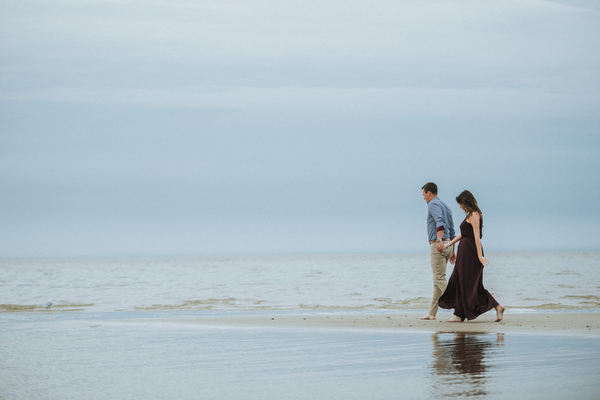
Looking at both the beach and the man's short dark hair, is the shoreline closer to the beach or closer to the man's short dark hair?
the beach

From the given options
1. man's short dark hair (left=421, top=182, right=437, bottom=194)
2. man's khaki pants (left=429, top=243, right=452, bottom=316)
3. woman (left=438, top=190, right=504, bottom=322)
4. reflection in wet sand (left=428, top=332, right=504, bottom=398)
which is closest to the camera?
reflection in wet sand (left=428, top=332, right=504, bottom=398)

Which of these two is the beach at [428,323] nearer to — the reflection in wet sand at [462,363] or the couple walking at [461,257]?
the couple walking at [461,257]

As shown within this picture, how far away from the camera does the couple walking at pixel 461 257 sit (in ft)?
31.9

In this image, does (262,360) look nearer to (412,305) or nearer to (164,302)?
(412,305)

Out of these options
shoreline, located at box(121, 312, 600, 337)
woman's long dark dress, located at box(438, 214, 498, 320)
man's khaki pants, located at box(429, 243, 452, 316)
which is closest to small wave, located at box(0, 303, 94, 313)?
shoreline, located at box(121, 312, 600, 337)

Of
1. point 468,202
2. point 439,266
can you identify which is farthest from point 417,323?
point 468,202

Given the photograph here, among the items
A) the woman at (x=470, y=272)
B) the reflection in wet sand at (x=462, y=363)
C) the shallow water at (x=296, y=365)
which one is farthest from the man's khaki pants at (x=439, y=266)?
the reflection in wet sand at (x=462, y=363)

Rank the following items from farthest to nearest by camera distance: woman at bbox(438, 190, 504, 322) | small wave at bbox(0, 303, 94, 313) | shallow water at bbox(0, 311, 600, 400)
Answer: small wave at bbox(0, 303, 94, 313)
woman at bbox(438, 190, 504, 322)
shallow water at bbox(0, 311, 600, 400)

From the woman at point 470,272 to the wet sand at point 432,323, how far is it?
0.75ft

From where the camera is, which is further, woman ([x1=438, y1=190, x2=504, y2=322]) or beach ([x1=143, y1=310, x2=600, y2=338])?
woman ([x1=438, y1=190, x2=504, y2=322])

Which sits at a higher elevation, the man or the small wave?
the man

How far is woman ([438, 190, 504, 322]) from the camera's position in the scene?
9.70 meters

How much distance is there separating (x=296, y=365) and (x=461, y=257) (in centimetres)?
433

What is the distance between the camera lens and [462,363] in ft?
19.8
